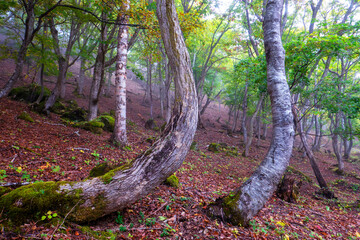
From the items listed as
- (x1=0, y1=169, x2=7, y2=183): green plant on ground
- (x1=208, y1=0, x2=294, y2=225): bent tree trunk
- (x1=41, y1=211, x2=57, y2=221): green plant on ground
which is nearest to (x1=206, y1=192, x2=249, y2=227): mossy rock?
(x1=208, y1=0, x2=294, y2=225): bent tree trunk

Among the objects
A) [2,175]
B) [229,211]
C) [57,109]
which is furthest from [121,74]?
[57,109]

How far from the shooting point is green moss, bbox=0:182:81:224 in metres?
2.29

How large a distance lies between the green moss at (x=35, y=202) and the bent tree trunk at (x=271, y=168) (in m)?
2.36

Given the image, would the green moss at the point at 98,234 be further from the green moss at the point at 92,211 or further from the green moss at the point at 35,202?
the green moss at the point at 35,202

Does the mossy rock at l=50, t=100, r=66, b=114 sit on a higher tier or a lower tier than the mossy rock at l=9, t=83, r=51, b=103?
lower

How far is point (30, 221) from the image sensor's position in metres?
2.25

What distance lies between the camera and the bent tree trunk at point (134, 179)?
241 centimetres

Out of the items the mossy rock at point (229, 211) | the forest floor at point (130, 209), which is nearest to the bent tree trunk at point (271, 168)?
the mossy rock at point (229, 211)

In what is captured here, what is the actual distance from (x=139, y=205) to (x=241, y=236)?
1.86 m

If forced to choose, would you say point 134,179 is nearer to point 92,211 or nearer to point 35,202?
point 92,211

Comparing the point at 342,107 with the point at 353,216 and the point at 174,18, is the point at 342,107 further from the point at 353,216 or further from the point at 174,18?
the point at 174,18

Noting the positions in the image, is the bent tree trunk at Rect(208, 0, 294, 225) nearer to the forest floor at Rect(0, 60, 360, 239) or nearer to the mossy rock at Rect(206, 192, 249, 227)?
the mossy rock at Rect(206, 192, 249, 227)

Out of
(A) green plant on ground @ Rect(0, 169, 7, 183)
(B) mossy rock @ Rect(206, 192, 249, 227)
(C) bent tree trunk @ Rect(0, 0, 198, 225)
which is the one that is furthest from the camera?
(A) green plant on ground @ Rect(0, 169, 7, 183)

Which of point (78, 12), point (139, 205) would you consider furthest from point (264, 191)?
point (78, 12)
